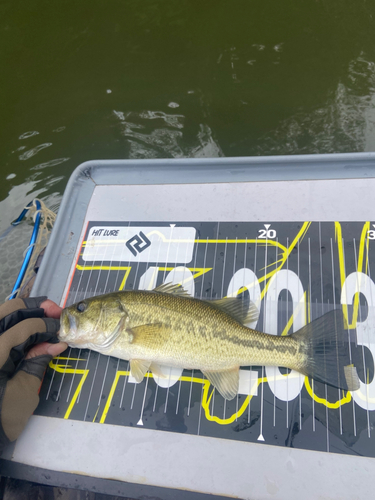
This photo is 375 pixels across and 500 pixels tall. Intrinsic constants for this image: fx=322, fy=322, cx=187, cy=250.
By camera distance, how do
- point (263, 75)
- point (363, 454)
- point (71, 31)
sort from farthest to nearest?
point (71, 31), point (263, 75), point (363, 454)

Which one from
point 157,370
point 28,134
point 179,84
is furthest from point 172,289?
point 28,134

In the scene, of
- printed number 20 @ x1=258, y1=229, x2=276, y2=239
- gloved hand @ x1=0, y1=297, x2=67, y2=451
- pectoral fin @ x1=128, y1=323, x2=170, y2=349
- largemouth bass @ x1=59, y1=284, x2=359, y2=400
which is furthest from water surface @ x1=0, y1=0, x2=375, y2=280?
pectoral fin @ x1=128, y1=323, x2=170, y2=349

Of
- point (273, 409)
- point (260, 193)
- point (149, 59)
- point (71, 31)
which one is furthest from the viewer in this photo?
point (71, 31)

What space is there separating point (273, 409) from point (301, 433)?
198 mm

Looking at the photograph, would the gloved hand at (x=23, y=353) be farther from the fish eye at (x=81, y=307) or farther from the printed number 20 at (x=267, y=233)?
the printed number 20 at (x=267, y=233)

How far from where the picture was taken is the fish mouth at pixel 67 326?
2.23m

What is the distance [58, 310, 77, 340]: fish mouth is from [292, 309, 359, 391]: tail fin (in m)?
1.48

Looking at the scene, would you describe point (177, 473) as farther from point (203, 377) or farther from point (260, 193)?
point (260, 193)

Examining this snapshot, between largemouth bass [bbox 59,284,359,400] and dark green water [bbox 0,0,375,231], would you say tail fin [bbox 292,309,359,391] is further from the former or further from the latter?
dark green water [bbox 0,0,375,231]

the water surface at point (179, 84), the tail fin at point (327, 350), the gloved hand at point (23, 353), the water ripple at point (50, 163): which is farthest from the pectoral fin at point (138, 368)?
the water ripple at point (50, 163)

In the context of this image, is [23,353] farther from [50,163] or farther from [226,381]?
[50,163]

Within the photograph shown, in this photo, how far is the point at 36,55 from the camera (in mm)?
5637

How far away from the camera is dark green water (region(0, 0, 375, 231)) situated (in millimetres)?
4398

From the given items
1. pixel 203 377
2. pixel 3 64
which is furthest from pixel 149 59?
pixel 203 377
